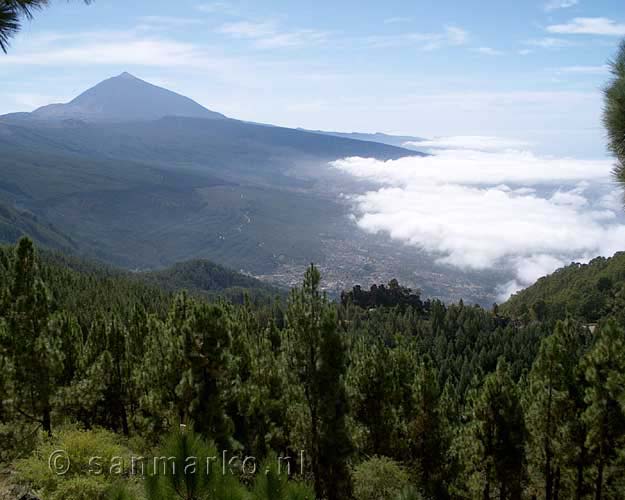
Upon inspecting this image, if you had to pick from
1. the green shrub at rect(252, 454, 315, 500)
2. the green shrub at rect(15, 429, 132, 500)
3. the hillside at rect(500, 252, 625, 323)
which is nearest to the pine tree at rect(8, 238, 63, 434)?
the green shrub at rect(15, 429, 132, 500)

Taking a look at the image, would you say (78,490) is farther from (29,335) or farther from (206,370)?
(29,335)

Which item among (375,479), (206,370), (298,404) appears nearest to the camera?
(206,370)

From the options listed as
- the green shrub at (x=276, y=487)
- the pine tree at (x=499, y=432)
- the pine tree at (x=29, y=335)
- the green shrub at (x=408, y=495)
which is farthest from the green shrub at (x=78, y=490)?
the pine tree at (x=499, y=432)

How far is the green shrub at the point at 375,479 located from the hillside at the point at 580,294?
338 ft

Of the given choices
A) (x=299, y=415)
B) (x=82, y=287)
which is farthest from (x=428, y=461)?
(x=82, y=287)

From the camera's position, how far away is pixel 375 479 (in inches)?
889

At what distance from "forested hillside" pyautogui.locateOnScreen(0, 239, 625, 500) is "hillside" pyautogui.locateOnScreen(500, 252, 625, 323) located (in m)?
97.4

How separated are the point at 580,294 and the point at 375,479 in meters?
125

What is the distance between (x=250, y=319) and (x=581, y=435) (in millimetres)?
18267

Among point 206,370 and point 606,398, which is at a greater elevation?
point 206,370

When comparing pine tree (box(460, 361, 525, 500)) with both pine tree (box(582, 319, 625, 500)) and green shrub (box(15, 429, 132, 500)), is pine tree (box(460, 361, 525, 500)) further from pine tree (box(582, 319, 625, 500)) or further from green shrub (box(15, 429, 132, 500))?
green shrub (box(15, 429, 132, 500))

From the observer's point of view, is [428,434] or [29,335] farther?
[428,434]

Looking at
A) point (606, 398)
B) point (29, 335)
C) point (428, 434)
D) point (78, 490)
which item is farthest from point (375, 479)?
point (29, 335)

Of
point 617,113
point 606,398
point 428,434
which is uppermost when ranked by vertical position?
point 617,113
